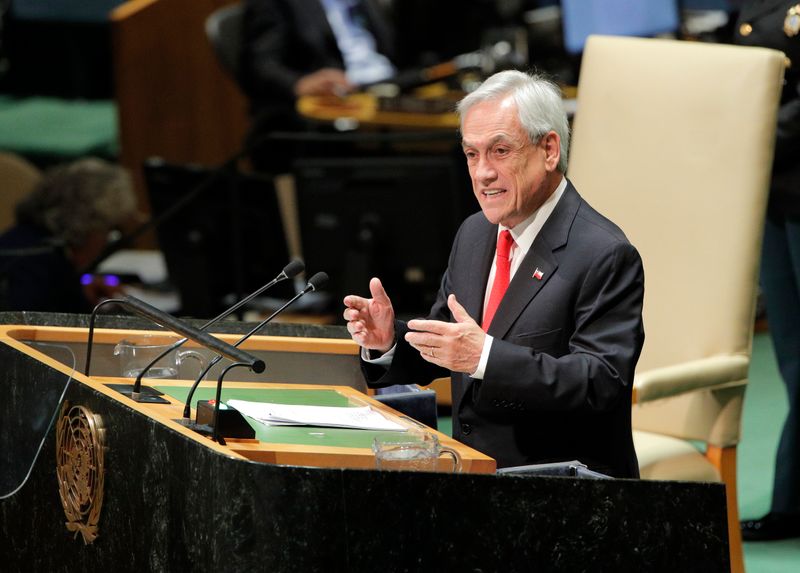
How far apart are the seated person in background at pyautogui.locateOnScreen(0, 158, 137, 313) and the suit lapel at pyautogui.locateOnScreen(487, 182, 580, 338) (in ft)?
8.49

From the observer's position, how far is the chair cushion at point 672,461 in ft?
11.2

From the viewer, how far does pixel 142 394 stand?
2604 millimetres

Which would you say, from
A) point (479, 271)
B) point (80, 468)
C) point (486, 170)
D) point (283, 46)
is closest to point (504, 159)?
point (486, 170)

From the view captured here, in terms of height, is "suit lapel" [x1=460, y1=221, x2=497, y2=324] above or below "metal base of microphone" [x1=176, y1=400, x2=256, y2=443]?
above

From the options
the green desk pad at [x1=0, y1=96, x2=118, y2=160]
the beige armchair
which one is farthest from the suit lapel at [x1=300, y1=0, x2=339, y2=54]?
the beige armchair

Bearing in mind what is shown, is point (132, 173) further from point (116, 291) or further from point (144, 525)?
point (144, 525)

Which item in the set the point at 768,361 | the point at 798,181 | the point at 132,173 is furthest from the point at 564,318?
the point at 132,173

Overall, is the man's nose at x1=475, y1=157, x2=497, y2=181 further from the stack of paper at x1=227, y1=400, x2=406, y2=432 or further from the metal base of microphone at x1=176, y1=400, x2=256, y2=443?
the metal base of microphone at x1=176, y1=400, x2=256, y2=443

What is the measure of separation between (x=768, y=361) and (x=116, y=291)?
2.62 metres

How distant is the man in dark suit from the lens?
8.32 feet

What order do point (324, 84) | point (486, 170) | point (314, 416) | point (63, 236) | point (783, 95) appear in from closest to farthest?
point (314, 416), point (486, 170), point (783, 95), point (63, 236), point (324, 84)

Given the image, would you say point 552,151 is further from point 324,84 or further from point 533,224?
point 324,84

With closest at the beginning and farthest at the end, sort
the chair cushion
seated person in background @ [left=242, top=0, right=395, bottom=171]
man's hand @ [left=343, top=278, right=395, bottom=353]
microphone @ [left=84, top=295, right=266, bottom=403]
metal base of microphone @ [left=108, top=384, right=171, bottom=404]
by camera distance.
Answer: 1. microphone @ [left=84, top=295, right=266, bottom=403]
2. metal base of microphone @ [left=108, top=384, right=171, bottom=404]
3. man's hand @ [left=343, top=278, right=395, bottom=353]
4. the chair cushion
5. seated person in background @ [left=242, top=0, right=395, bottom=171]

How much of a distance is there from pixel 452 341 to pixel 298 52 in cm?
472
